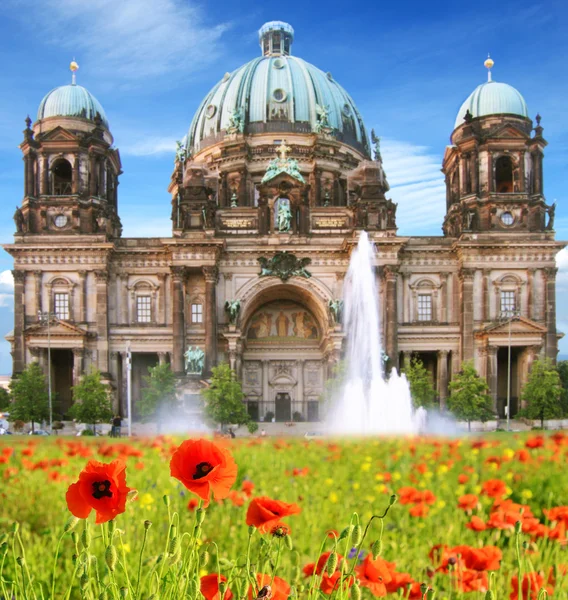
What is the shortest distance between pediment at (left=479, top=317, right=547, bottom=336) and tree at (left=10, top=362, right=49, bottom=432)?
35.8 m

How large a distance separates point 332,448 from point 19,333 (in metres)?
48.3

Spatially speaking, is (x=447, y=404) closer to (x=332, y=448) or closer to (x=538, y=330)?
(x=538, y=330)

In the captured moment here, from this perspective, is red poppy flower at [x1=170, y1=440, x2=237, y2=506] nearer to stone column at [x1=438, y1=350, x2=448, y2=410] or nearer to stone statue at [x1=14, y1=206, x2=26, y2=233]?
stone column at [x1=438, y1=350, x2=448, y2=410]

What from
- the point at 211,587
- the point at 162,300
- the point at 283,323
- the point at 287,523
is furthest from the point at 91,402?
the point at 211,587

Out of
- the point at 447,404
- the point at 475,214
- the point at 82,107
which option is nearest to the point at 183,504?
the point at 447,404

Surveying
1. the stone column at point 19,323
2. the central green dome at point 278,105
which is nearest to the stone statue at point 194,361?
the stone column at point 19,323

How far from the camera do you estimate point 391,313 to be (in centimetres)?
6034

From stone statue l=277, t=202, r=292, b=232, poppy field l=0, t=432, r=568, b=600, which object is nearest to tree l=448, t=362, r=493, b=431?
stone statue l=277, t=202, r=292, b=232

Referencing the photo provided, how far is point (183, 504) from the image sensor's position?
1182 cm

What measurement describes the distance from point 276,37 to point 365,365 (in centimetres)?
4825

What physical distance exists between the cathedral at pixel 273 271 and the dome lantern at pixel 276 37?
27437 millimetres

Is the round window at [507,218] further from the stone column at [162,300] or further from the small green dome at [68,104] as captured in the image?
the small green dome at [68,104]

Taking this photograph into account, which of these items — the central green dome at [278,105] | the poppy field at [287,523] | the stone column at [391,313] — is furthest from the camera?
the central green dome at [278,105]

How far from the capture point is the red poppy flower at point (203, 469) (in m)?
3.73
